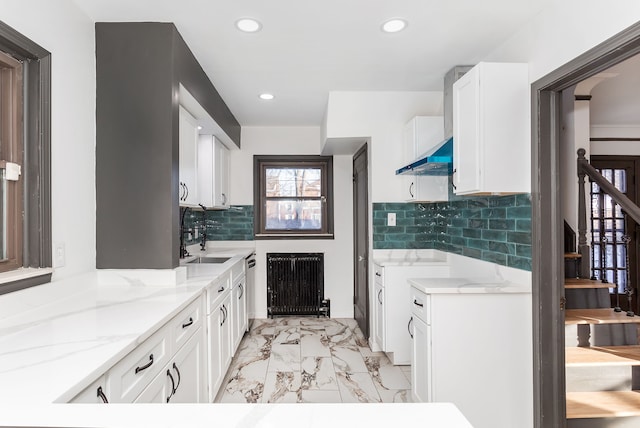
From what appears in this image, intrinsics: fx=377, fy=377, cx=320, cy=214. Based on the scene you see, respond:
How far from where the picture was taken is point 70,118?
1960 millimetres

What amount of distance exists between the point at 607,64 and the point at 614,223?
371 centimetres

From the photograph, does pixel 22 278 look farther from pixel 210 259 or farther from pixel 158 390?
pixel 210 259

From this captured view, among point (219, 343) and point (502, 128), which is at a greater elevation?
point (502, 128)

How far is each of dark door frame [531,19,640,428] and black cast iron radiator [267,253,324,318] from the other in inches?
114

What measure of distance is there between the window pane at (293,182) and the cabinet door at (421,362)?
2.74 meters

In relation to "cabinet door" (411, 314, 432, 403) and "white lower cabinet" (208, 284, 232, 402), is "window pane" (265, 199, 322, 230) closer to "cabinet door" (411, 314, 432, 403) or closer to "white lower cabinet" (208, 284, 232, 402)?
"white lower cabinet" (208, 284, 232, 402)

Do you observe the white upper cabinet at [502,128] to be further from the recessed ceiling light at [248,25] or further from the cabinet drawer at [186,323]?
the cabinet drawer at [186,323]

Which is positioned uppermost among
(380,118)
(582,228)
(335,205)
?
(380,118)

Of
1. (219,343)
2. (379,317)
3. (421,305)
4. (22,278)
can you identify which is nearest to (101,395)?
(22,278)

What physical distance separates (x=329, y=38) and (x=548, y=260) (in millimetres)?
1872

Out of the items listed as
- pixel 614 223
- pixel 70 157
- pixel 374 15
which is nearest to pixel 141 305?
pixel 70 157

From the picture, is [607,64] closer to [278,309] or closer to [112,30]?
[112,30]

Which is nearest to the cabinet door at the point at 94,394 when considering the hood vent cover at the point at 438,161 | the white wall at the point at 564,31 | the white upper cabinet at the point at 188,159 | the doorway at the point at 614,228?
the white upper cabinet at the point at 188,159

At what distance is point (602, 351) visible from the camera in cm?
250
